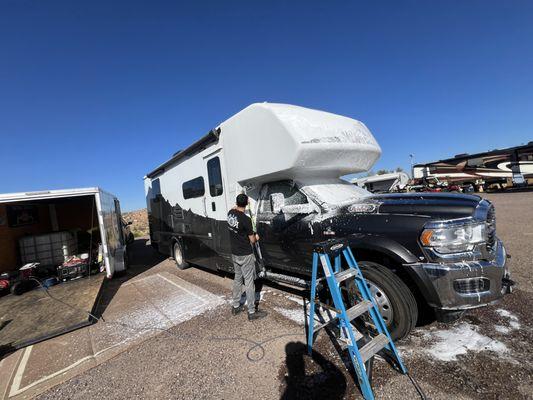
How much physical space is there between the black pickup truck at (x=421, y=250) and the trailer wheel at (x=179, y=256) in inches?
196

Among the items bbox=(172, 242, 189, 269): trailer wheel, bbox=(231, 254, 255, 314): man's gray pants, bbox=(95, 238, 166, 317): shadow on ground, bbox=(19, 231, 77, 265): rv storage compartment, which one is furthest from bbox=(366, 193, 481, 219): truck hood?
bbox=(19, 231, 77, 265): rv storage compartment

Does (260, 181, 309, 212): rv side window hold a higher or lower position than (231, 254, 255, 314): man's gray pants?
higher

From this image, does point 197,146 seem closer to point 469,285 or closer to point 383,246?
point 383,246

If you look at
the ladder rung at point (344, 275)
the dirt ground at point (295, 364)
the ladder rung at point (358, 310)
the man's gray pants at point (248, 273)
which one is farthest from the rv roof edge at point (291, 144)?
the dirt ground at point (295, 364)

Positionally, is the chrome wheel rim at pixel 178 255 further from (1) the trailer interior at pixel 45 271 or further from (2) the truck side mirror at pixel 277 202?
(2) the truck side mirror at pixel 277 202

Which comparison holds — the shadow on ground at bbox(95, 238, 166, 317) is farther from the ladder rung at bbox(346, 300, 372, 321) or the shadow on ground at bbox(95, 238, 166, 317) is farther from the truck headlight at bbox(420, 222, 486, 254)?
the truck headlight at bbox(420, 222, 486, 254)

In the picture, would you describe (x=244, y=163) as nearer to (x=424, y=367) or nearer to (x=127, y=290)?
(x=424, y=367)

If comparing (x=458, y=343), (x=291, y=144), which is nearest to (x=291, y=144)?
(x=291, y=144)

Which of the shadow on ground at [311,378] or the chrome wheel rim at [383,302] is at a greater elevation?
the chrome wheel rim at [383,302]

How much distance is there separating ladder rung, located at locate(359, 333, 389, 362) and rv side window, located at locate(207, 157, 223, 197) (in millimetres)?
3795

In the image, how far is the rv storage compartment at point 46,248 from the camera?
8.30 metres

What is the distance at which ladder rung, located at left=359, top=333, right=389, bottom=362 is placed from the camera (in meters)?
2.51

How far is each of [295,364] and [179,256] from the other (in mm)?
5884

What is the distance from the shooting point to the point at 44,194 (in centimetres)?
634
